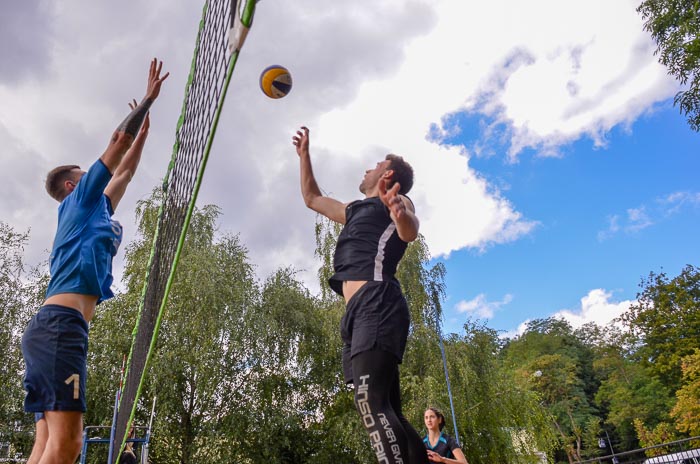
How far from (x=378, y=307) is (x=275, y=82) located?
2868 mm

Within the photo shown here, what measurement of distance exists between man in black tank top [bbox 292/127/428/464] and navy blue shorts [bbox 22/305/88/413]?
1268 mm

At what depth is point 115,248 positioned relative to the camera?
2.91 m

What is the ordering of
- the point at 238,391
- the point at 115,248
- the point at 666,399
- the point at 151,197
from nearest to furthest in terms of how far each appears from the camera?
the point at 115,248 < the point at 238,391 < the point at 151,197 < the point at 666,399

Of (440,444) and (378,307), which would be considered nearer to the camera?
(378,307)

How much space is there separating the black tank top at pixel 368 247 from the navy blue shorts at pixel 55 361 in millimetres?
1292

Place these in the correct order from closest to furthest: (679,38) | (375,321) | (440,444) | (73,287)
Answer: (375,321)
(73,287)
(440,444)
(679,38)

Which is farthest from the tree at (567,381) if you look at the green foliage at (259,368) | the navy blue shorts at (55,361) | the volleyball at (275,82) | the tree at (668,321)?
the navy blue shorts at (55,361)

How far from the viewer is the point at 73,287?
2.55 meters

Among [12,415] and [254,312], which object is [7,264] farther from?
[254,312]

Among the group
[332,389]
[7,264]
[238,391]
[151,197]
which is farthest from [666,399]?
[7,264]

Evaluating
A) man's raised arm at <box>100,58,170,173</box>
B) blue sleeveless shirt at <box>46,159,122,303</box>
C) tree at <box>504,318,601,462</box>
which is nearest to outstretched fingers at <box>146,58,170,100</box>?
man's raised arm at <box>100,58,170,173</box>

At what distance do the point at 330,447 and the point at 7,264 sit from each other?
12401 mm

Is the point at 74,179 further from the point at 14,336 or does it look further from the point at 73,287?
the point at 14,336

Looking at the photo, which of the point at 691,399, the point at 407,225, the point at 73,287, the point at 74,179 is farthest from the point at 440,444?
the point at 691,399
